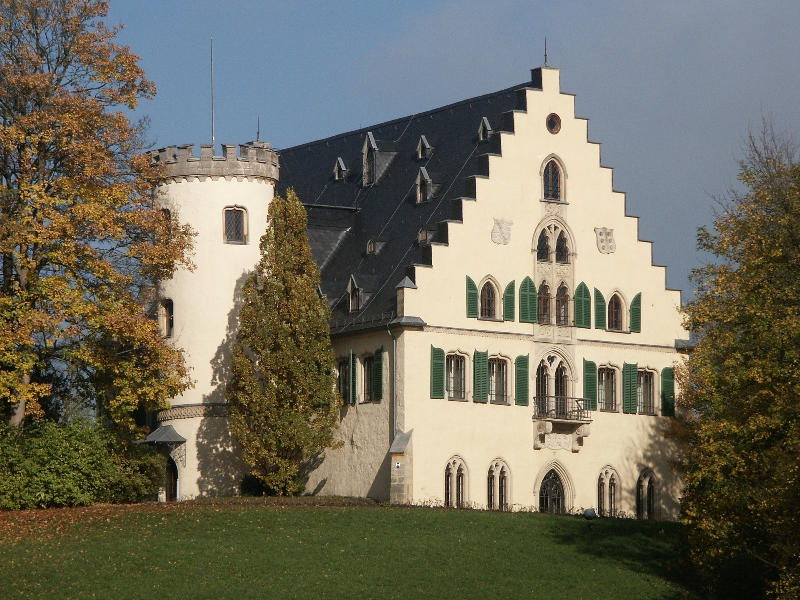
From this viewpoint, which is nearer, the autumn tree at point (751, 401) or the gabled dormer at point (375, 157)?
the autumn tree at point (751, 401)

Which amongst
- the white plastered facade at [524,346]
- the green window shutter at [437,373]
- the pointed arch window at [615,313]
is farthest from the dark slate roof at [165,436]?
the pointed arch window at [615,313]

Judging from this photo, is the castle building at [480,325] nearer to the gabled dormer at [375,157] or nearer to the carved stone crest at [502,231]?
the carved stone crest at [502,231]

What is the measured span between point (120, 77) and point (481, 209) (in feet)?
45.1

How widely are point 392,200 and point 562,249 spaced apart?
7.07m

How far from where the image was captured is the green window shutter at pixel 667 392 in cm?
6656

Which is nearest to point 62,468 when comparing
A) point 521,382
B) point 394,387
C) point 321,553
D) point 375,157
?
point 321,553

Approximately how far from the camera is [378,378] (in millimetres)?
61406

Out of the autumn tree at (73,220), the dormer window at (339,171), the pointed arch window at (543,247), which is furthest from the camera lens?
the dormer window at (339,171)

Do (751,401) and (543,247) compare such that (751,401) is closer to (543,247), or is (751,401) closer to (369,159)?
(543,247)

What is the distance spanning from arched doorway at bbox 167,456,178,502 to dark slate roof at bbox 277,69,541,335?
7428 millimetres

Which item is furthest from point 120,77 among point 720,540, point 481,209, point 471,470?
point 720,540

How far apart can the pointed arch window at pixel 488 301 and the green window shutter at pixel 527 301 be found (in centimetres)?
108

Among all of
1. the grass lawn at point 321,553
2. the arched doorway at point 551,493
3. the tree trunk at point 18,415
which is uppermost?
the tree trunk at point 18,415

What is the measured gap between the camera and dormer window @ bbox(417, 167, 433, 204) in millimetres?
65500
